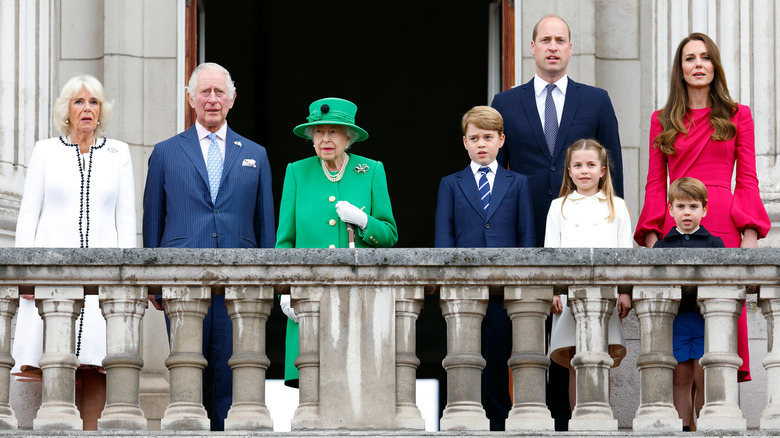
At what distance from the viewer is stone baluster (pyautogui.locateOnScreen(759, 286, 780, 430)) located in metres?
7.09

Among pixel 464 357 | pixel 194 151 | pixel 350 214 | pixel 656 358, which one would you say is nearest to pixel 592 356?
pixel 656 358

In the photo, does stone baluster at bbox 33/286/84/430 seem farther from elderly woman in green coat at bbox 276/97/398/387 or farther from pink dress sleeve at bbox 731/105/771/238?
pink dress sleeve at bbox 731/105/771/238

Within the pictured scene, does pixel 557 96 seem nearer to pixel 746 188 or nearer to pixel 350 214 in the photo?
pixel 746 188

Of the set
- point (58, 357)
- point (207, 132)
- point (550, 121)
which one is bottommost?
point (58, 357)

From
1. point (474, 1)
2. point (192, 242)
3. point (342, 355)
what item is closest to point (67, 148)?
point (192, 242)

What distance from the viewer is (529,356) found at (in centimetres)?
707

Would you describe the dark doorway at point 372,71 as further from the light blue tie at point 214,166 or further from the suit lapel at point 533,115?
the light blue tie at point 214,166

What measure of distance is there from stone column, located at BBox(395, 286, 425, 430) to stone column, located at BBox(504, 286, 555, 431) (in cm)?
40

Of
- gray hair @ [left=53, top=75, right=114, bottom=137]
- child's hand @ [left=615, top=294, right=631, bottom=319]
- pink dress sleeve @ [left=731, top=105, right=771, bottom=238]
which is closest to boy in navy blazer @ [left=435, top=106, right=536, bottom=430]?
child's hand @ [left=615, top=294, right=631, bottom=319]

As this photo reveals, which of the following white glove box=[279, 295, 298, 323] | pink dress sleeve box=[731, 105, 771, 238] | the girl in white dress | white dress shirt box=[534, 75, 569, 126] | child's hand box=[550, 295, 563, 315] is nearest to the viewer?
child's hand box=[550, 295, 563, 315]

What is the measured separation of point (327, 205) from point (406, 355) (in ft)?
3.71

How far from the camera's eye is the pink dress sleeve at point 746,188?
796cm

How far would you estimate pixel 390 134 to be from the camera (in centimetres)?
1789

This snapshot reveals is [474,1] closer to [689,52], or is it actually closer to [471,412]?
[689,52]
